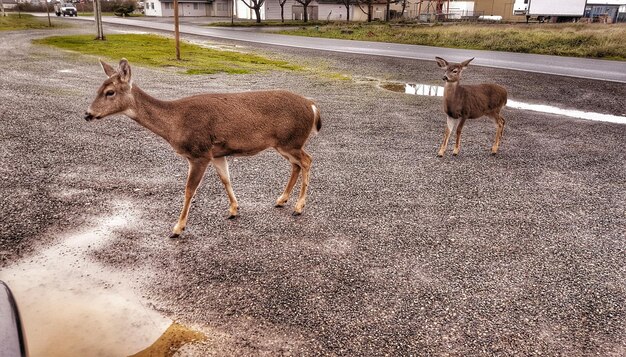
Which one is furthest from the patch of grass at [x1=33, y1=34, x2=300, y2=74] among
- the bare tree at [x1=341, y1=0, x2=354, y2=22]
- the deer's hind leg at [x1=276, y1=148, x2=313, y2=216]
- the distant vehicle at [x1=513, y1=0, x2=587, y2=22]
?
the distant vehicle at [x1=513, y1=0, x2=587, y2=22]

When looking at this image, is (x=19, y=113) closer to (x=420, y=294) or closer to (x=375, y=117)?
(x=375, y=117)

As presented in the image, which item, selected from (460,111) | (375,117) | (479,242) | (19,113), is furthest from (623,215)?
(19,113)

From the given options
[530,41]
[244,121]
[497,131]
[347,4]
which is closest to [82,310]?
[244,121]

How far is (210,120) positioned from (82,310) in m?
2.69

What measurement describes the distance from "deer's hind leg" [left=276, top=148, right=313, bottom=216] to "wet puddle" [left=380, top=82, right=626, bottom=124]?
34.9 feet

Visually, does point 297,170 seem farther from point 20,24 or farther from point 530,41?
point 20,24

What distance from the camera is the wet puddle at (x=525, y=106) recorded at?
1395 centimetres

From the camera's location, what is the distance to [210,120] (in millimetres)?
6051

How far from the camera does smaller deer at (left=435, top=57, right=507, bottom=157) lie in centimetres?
973

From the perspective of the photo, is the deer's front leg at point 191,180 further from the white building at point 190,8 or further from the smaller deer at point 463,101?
the white building at point 190,8

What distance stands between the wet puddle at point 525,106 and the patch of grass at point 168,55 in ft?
19.1

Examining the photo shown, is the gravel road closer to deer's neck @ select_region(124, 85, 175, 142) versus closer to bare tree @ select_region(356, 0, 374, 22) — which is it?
deer's neck @ select_region(124, 85, 175, 142)

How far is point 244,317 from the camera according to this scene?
14.9 feet

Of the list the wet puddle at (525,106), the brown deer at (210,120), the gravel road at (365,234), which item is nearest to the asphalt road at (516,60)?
the wet puddle at (525,106)
